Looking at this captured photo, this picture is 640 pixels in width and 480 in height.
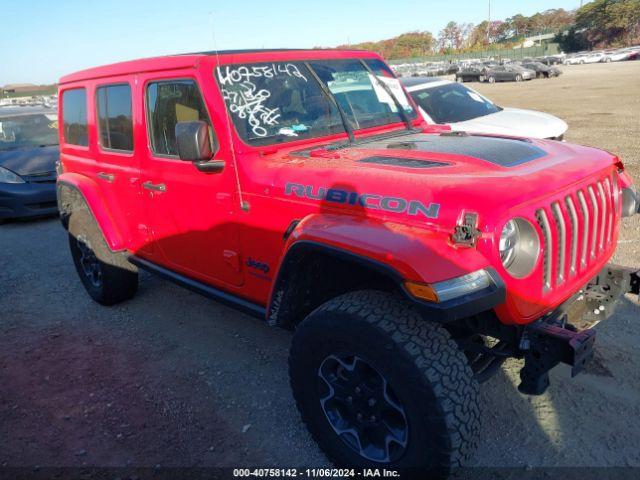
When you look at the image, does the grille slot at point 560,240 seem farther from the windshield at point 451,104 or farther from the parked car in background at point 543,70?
the parked car in background at point 543,70

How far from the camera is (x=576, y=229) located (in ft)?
7.94

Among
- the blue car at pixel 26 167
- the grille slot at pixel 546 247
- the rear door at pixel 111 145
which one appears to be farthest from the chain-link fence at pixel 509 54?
the grille slot at pixel 546 247

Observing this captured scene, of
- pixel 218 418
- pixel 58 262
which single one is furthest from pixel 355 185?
pixel 58 262

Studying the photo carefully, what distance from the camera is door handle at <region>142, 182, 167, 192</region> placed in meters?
3.46

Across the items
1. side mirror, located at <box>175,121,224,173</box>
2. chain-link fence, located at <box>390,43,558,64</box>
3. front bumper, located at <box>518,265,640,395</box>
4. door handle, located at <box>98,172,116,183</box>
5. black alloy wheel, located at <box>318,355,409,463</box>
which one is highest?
chain-link fence, located at <box>390,43,558,64</box>

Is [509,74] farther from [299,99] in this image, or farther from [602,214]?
[602,214]

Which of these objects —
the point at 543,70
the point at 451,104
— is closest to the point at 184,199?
the point at 451,104

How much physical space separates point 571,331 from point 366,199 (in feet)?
3.45

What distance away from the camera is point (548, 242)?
226 cm

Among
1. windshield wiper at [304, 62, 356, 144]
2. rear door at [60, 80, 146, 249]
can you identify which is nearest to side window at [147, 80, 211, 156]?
rear door at [60, 80, 146, 249]

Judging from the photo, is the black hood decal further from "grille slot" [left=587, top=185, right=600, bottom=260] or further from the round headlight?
→ the round headlight

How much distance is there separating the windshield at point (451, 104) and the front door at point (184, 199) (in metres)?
5.12

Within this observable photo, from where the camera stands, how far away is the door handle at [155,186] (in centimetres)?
346

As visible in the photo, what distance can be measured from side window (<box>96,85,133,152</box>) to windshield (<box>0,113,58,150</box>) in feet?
17.7
